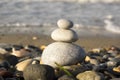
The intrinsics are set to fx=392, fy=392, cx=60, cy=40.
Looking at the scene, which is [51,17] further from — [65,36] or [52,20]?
[65,36]

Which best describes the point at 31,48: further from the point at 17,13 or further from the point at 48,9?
the point at 48,9

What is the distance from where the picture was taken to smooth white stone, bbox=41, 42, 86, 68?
5.45 meters

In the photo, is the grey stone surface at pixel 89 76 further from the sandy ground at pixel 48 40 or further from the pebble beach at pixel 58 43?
the sandy ground at pixel 48 40

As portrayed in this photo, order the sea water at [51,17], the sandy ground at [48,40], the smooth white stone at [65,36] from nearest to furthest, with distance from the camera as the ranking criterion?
the smooth white stone at [65,36]
the sandy ground at [48,40]
the sea water at [51,17]

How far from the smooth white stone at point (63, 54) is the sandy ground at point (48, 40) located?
4093 millimetres

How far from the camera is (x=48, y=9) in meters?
15.0

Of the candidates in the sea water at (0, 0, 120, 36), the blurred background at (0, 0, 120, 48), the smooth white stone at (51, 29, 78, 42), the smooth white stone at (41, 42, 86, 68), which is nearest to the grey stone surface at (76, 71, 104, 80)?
the smooth white stone at (41, 42, 86, 68)

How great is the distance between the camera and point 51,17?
1345 cm

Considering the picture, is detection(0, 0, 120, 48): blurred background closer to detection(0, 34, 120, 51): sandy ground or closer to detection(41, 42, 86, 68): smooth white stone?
detection(0, 34, 120, 51): sandy ground

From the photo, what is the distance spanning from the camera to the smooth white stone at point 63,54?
545 centimetres

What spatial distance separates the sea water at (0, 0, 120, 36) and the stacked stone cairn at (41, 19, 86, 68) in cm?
556

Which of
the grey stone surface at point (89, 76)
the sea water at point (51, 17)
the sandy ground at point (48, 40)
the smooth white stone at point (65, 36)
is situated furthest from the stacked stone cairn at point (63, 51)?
the sea water at point (51, 17)

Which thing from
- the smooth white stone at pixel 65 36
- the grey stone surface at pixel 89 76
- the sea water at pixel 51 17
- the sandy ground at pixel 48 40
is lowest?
the sea water at pixel 51 17

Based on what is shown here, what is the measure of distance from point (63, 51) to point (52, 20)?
756 centimetres
